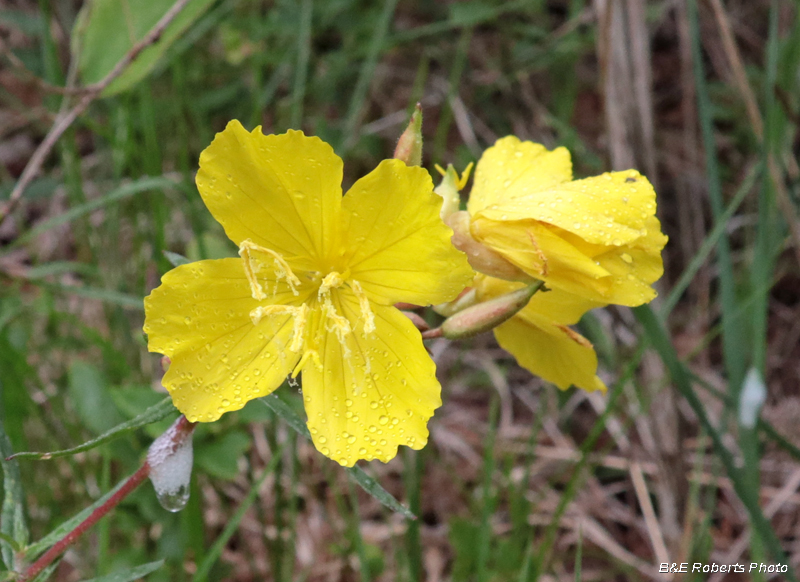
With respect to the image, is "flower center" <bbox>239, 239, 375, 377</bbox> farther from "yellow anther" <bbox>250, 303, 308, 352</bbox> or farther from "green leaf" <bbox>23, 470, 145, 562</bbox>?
"green leaf" <bbox>23, 470, 145, 562</bbox>

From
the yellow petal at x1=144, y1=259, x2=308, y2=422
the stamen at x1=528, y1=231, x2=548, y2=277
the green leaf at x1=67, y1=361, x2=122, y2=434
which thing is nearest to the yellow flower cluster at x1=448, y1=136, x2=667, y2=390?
the stamen at x1=528, y1=231, x2=548, y2=277

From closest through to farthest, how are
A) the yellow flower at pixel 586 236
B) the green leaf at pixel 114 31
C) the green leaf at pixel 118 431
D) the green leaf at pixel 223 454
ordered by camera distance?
the green leaf at pixel 118 431
the yellow flower at pixel 586 236
the green leaf at pixel 223 454
the green leaf at pixel 114 31

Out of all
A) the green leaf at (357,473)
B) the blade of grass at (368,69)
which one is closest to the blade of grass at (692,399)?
the green leaf at (357,473)

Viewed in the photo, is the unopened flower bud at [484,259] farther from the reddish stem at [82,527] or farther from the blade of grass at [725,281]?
the blade of grass at [725,281]

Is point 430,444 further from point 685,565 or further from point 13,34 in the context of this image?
point 13,34

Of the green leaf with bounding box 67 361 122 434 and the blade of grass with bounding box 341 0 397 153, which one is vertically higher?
the blade of grass with bounding box 341 0 397 153

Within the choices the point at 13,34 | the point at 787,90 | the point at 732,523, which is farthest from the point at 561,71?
the point at 13,34
